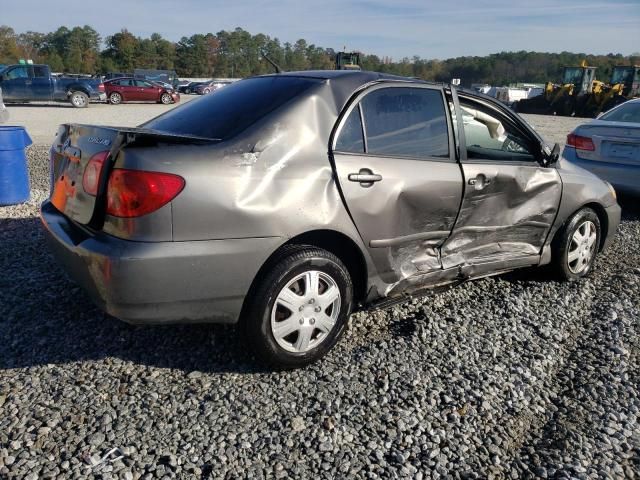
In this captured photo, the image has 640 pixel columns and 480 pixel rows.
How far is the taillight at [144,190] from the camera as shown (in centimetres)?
255

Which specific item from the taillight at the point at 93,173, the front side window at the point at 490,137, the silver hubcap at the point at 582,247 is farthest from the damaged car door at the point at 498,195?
the taillight at the point at 93,173

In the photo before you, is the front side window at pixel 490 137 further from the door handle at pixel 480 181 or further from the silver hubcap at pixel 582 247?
the silver hubcap at pixel 582 247

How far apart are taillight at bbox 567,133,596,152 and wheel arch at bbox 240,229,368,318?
16.4 feet

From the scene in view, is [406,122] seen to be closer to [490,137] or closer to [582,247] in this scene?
[490,137]

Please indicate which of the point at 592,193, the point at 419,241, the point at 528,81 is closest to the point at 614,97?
the point at 592,193

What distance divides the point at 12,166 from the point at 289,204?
4665 mm

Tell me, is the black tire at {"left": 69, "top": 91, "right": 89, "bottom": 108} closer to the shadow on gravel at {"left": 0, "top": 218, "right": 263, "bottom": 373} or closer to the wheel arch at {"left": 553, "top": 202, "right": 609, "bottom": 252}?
the shadow on gravel at {"left": 0, "top": 218, "right": 263, "bottom": 373}

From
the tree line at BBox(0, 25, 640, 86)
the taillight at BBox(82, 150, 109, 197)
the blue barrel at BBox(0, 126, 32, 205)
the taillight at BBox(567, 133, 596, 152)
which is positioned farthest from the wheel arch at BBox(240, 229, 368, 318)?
the tree line at BBox(0, 25, 640, 86)

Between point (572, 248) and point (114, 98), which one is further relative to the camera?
point (114, 98)

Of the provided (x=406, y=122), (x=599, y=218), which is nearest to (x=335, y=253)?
(x=406, y=122)

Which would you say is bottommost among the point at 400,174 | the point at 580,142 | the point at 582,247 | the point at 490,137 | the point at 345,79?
the point at 582,247

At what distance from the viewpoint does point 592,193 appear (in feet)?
14.9

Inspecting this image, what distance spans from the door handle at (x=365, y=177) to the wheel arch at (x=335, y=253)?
31 cm

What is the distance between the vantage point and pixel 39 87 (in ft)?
82.5
